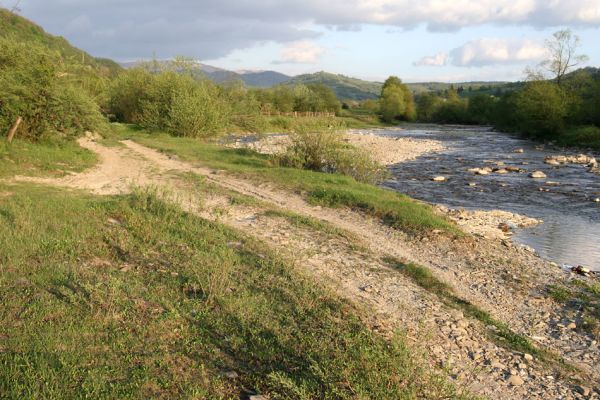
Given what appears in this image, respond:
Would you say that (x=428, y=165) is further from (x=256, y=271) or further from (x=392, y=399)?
(x=392, y=399)

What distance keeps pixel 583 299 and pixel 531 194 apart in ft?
46.6

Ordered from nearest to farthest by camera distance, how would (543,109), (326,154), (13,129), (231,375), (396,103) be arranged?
(231,375) < (13,129) < (326,154) < (543,109) < (396,103)

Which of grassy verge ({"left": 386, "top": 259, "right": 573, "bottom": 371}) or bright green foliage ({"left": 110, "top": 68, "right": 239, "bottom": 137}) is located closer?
grassy verge ({"left": 386, "top": 259, "right": 573, "bottom": 371})

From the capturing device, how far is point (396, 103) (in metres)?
97.6

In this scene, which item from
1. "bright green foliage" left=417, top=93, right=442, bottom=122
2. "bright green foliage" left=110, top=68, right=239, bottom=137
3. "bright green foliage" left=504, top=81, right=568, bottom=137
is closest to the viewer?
"bright green foliage" left=110, top=68, right=239, bottom=137

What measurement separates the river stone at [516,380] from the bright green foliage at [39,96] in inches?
743

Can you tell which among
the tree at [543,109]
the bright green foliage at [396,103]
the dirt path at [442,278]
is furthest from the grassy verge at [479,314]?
the bright green foliage at [396,103]

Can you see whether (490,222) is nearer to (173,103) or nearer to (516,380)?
(516,380)

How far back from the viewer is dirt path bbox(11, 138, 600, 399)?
615 cm

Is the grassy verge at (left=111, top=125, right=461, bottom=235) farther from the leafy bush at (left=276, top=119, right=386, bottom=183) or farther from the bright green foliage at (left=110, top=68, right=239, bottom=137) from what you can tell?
the bright green foliage at (left=110, top=68, right=239, bottom=137)

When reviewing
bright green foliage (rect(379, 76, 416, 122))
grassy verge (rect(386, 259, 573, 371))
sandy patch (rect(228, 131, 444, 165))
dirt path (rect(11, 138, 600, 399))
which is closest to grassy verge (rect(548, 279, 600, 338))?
dirt path (rect(11, 138, 600, 399))

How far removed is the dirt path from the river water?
2600mm

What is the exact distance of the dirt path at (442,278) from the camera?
6.15 meters

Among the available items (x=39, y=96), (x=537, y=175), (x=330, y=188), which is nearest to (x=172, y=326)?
(x=330, y=188)
